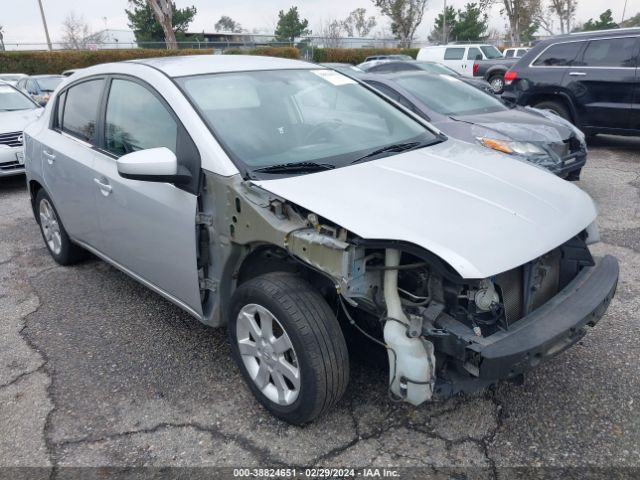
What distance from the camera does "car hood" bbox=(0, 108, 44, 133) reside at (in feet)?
25.6

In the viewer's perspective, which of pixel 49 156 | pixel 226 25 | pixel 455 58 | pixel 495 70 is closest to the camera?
pixel 49 156

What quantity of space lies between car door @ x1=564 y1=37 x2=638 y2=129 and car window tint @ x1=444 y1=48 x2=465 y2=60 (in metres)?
14.2

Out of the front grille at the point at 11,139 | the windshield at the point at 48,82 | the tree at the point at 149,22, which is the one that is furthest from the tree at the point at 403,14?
the front grille at the point at 11,139

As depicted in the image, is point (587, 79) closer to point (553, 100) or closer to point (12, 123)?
point (553, 100)

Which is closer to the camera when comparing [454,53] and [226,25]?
[454,53]

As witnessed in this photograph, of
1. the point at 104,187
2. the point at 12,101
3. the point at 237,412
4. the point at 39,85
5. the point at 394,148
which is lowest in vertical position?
the point at 237,412

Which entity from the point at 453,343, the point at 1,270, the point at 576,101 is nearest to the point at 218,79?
the point at 453,343

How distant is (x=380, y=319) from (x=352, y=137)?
4.28 ft

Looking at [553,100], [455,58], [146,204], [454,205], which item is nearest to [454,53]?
[455,58]

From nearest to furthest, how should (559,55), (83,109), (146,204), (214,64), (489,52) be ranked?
(146,204)
(214,64)
(83,109)
(559,55)
(489,52)

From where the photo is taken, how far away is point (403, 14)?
160 ft

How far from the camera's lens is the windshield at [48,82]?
1428 centimetres

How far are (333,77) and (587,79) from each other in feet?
19.5

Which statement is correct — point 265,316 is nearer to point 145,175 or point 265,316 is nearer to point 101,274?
point 145,175
